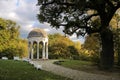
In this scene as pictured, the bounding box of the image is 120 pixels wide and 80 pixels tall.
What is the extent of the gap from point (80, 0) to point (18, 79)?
44.2 feet

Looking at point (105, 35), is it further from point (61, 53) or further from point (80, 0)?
point (61, 53)

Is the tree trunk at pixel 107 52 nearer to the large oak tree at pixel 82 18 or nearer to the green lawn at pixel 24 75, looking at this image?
the large oak tree at pixel 82 18

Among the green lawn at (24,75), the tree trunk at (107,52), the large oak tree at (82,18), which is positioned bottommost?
the green lawn at (24,75)

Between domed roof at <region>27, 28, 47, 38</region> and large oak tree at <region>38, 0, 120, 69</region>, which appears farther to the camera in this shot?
domed roof at <region>27, 28, 47, 38</region>

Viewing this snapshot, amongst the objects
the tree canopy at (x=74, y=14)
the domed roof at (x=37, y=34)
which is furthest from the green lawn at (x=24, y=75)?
the domed roof at (x=37, y=34)

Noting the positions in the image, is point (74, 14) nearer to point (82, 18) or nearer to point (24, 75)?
point (82, 18)

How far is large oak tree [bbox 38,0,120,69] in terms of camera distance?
28641 millimetres

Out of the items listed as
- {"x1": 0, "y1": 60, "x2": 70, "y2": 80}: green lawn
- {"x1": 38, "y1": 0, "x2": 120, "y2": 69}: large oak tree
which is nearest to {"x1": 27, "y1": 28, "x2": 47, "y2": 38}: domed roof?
{"x1": 38, "y1": 0, "x2": 120, "y2": 69}: large oak tree

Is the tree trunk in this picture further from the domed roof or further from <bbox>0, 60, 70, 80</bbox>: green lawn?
the domed roof

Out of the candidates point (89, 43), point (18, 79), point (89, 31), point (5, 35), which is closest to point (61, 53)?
point (5, 35)

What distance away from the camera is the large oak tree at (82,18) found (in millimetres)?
28641

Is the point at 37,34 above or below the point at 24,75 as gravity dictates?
above

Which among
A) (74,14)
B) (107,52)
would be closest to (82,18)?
(74,14)

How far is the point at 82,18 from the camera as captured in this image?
29.9 metres
